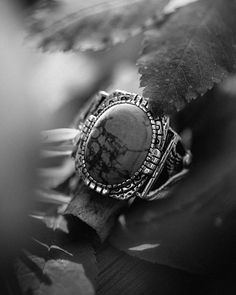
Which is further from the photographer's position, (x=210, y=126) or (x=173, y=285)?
(x=210, y=126)

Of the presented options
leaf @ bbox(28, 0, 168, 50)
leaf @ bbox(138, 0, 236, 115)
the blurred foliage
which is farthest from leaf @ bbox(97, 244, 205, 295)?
leaf @ bbox(28, 0, 168, 50)

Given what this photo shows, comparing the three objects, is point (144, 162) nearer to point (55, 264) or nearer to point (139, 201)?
point (139, 201)

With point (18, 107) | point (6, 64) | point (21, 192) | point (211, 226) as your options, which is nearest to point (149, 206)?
point (211, 226)

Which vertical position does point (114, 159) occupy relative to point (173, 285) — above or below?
above

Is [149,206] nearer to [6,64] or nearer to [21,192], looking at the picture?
[21,192]

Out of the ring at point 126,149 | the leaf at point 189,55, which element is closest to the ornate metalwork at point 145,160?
→ the ring at point 126,149

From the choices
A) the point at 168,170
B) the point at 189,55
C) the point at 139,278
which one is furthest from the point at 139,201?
the point at 189,55

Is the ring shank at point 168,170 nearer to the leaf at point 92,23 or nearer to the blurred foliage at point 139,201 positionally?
the blurred foliage at point 139,201
